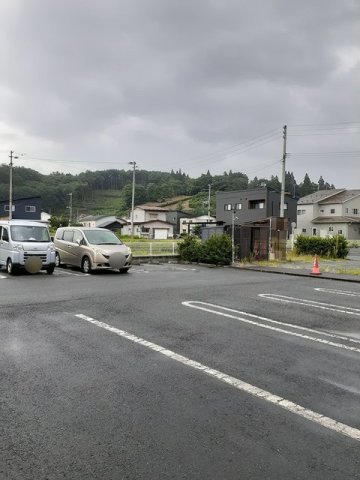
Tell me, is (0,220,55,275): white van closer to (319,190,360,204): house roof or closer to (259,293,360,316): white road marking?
(259,293,360,316): white road marking

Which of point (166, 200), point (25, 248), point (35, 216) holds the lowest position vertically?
point (25, 248)

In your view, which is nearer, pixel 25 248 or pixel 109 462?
pixel 109 462

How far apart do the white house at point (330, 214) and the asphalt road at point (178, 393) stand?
1979 inches

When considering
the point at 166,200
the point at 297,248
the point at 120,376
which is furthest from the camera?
the point at 166,200

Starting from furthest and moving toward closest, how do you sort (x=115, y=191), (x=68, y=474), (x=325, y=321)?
(x=115, y=191), (x=325, y=321), (x=68, y=474)

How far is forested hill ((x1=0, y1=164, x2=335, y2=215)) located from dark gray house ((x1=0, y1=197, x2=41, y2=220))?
2681cm

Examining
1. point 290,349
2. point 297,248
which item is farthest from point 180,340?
point 297,248

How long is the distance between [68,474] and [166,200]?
108 m

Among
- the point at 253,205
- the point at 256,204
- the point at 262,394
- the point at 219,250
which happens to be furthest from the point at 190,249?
the point at 253,205

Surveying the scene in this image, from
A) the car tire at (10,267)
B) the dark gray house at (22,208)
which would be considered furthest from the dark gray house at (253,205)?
the car tire at (10,267)

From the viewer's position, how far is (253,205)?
50.0 m

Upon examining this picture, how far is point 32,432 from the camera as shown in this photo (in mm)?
2891

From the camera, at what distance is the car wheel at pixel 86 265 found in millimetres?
14188

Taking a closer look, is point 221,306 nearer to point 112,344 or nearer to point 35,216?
point 112,344
